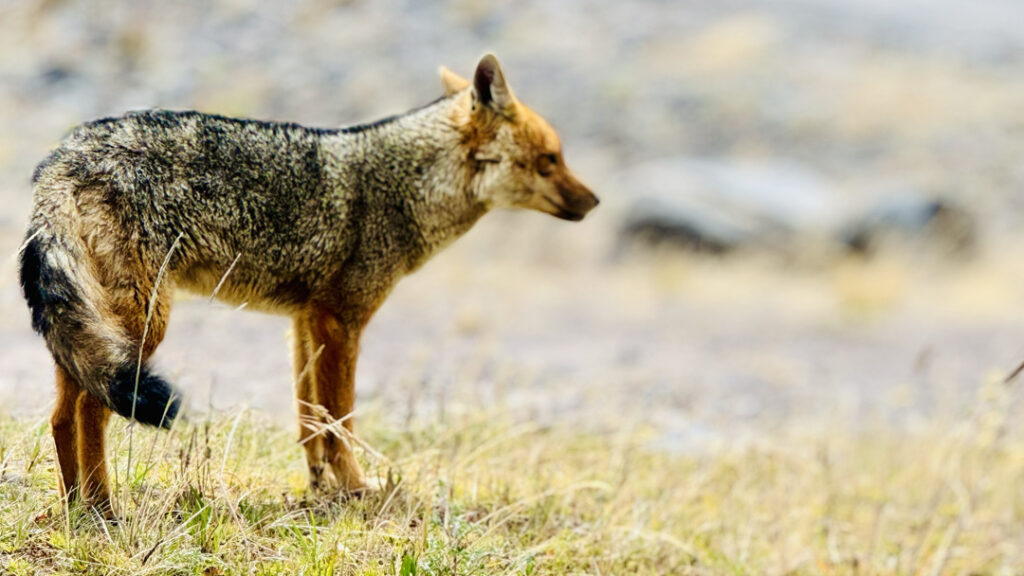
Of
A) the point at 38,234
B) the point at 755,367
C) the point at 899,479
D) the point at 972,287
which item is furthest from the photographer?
the point at 972,287

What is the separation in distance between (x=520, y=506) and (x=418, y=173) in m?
1.51

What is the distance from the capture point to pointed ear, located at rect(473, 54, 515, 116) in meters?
4.40

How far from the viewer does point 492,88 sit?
175 inches

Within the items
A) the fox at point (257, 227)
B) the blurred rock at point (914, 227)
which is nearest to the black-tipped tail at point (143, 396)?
the fox at point (257, 227)

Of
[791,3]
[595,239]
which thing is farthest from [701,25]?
[595,239]

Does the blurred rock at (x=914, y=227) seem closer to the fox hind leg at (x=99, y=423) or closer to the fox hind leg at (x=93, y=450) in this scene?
the fox hind leg at (x=99, y=423)

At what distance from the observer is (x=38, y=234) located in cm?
300

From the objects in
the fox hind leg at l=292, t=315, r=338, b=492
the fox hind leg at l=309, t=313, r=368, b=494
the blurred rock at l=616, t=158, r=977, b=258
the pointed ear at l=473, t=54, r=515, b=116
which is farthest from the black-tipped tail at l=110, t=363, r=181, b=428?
the blurred rock at l=616, t=158, r=977, b=258

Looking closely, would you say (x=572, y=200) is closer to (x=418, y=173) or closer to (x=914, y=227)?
(x=418, y=173)

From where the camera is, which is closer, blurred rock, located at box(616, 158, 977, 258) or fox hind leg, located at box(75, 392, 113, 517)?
fox hind leg, located at box(75, 392, 113, 517)

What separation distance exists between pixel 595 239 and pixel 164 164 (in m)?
11.3

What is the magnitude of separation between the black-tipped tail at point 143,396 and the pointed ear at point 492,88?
2.15 m

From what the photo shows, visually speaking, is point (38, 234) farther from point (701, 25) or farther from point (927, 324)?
point (701, 25)

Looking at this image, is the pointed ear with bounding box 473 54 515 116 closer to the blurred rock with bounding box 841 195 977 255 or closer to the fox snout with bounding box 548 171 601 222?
the fox snout with bounding box 548 171 601 222
